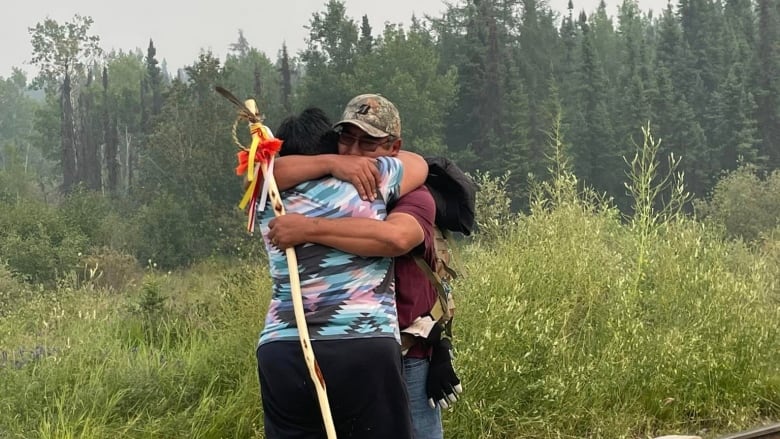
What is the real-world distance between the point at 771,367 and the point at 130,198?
36397 millimetres

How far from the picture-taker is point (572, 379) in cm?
457

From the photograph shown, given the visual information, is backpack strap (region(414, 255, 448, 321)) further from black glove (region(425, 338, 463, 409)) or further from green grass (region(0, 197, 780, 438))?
green grass (region(0, 197, 780, 438))

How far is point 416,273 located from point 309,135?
1.62 feet

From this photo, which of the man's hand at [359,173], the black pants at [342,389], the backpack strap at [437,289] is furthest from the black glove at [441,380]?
the man's hand at [359,173]

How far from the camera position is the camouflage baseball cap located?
6.84 feet

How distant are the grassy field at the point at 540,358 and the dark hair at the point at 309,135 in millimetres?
2519

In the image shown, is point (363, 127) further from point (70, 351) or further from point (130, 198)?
point (130, 198)

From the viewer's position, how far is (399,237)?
1.95 meters

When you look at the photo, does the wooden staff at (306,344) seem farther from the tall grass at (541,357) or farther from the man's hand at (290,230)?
the tall grass at (541,357)

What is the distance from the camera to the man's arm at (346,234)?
192cm

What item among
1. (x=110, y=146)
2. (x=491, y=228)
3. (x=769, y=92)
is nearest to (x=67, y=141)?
(x=110, y=146)

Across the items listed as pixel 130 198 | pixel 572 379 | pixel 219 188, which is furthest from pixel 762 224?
pixel 130 198

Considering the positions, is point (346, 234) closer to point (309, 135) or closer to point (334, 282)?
point (334, 282)

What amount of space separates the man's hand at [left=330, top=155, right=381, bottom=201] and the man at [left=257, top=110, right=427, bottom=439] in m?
0.02
